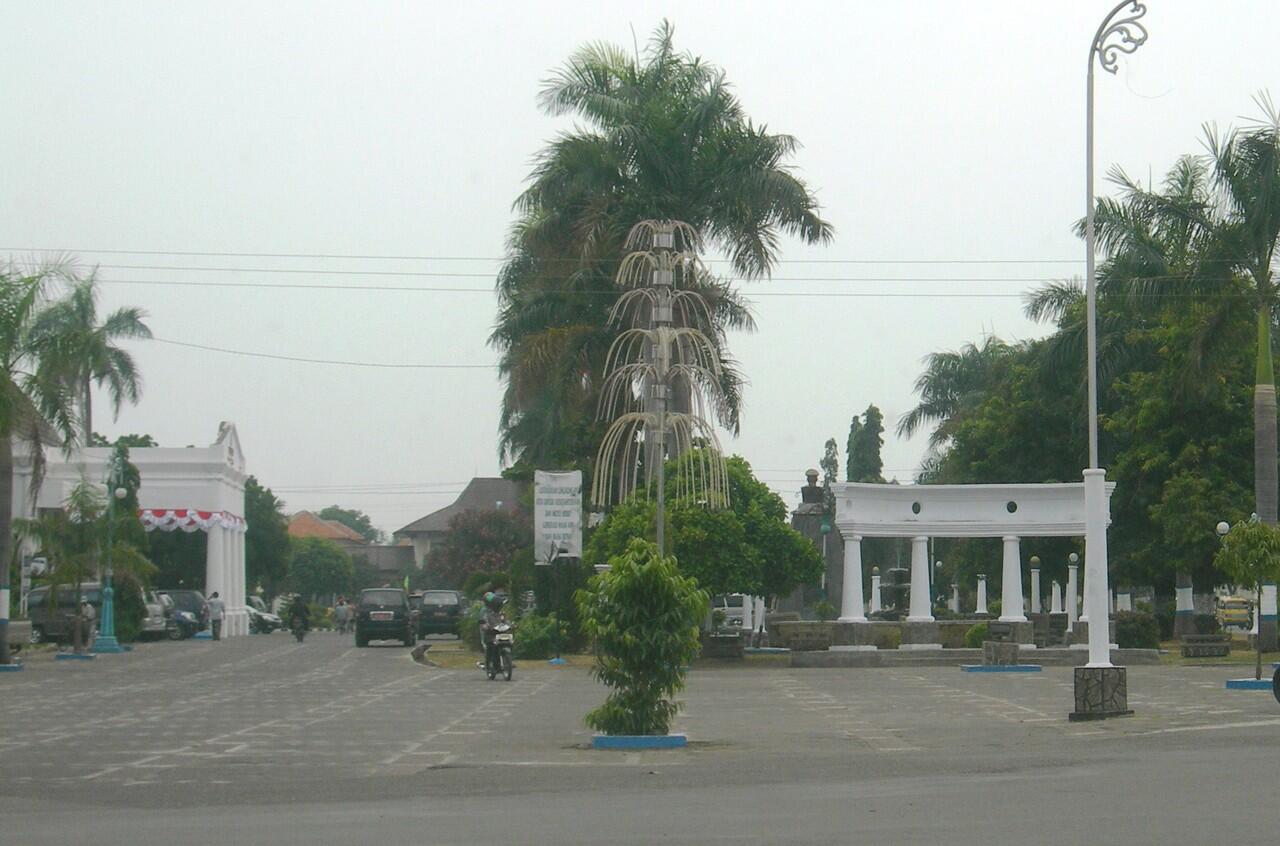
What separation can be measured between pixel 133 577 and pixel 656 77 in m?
19.6

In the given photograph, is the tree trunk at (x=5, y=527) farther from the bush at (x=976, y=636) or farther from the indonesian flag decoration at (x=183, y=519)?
the indonesian flag decoration at (x=183, y=519)

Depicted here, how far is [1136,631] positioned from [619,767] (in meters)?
27.3

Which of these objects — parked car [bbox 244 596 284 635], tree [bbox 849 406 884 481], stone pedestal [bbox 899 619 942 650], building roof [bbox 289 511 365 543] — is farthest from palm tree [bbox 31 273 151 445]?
building roof [bbox 289 511 365 543]

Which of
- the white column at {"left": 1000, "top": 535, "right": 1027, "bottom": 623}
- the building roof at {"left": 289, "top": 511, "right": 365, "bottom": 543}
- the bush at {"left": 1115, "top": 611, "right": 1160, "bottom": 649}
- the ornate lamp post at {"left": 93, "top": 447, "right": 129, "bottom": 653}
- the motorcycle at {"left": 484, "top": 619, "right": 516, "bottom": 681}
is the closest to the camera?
the motorcycle at {"left": 484, "top": 619, "right": 516, "bottom": 681}

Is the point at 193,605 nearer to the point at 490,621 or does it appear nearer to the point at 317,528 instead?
the point at 490,621

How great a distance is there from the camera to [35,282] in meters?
34.2

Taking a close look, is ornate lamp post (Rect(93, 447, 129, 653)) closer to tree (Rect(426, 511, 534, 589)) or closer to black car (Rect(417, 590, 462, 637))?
black car (Rect(417, 590, 462, 637))

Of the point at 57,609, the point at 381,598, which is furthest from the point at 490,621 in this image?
the point at 381,598

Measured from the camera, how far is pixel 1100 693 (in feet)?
69.3

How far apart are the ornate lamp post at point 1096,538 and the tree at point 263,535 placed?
68.0m

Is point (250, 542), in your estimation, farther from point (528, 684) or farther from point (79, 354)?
point (528, 684)

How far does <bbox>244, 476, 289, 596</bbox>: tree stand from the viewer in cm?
8531

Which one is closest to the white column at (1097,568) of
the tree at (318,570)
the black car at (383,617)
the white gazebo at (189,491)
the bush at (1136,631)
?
the bush at (1136,631)

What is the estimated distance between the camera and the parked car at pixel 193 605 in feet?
190
